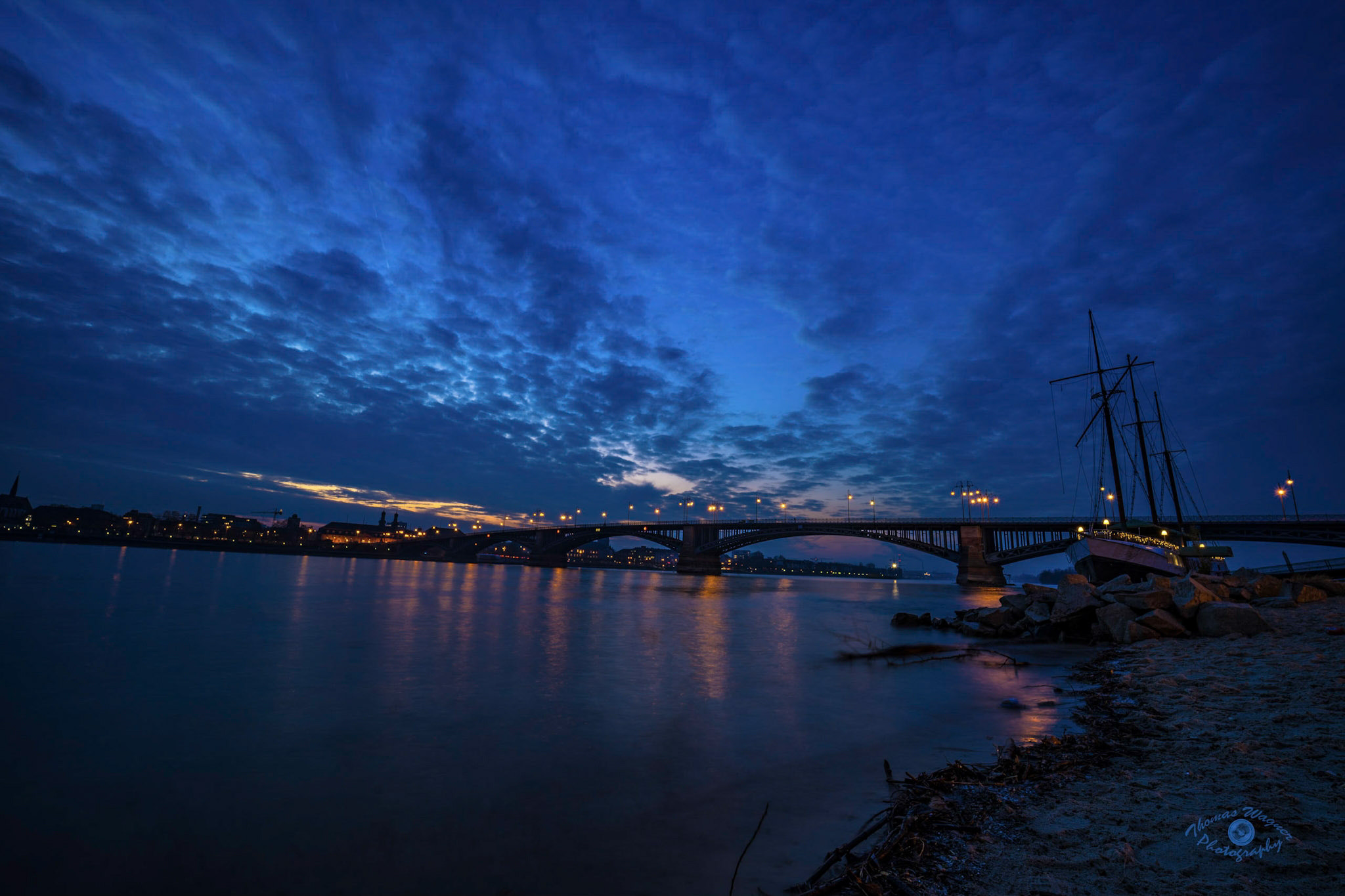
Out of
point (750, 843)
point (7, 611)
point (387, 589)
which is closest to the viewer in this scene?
point (750, 843)

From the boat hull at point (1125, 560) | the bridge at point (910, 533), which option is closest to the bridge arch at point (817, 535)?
the bridge at point (910, 533)

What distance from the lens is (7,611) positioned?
2044 centimetres

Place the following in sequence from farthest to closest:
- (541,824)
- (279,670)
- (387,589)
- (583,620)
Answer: (387,589) → (583,620) → (279,670) → (541,824)

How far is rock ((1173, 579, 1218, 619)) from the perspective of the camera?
14.9 meters

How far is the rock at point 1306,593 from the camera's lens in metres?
17.8

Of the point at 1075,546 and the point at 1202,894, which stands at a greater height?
the point at 1075,546

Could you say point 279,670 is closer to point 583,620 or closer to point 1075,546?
point 583,620

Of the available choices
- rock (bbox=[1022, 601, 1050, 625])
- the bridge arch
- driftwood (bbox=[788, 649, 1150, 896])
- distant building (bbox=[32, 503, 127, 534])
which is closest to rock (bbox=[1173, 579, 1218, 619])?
rock (bbox=[1022, 601, 1050, 625])

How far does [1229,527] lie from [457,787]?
9523 cm

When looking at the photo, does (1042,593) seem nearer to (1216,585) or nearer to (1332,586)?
(1216,585)

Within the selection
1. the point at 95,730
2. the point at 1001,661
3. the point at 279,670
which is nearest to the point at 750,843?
the point at 95,730

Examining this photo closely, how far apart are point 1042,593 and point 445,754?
80.2ft

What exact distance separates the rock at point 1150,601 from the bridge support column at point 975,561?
247ft

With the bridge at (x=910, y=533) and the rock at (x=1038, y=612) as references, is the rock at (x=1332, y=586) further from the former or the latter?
the bridge at (x=910, y=533)
